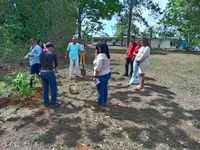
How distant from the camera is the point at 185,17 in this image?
72.5 ft

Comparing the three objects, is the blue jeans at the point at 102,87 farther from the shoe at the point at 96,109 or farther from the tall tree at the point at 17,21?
the tall tree at the point at 17,21

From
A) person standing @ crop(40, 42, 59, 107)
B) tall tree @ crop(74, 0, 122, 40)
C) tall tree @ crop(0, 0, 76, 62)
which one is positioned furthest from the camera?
tall tree @ crop(74, 0, 122, 40)

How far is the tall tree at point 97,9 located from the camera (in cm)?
3753

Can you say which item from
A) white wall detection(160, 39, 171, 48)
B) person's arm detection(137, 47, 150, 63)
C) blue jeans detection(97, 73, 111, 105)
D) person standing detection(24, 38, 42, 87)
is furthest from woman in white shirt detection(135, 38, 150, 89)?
white wall detection(160, 39, 171, 48)

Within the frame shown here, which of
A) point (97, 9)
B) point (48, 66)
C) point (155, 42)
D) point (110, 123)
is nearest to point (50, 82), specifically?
point (48, 66)

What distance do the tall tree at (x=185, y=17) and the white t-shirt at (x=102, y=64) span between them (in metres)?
8.87

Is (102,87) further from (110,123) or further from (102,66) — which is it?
(110,123)

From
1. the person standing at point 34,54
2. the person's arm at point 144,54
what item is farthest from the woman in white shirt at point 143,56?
the person standing at point 34,54

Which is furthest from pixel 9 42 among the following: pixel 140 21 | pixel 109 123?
pixel 140 21

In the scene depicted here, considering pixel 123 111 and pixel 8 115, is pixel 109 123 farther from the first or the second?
pixel 8 115

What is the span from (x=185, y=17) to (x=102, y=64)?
1595 centimetres

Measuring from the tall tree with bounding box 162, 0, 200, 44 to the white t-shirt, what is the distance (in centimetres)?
887

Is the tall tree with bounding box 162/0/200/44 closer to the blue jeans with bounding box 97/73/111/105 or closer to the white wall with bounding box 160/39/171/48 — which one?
the blue jeans with bounding box 97/73/111/105

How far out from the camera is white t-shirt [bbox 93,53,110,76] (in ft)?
25.3
